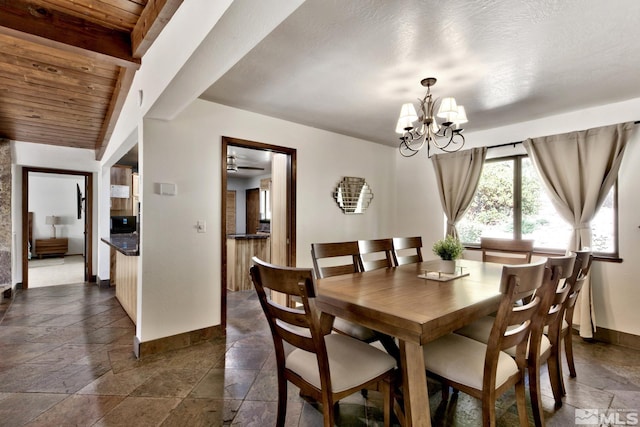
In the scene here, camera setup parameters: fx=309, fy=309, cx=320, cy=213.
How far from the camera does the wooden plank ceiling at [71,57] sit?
70.0 inches

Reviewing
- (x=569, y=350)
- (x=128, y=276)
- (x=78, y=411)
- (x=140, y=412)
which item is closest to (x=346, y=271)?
(x=140, y=412)

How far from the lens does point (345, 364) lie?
1.52 meters

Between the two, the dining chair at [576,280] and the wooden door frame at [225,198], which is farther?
the wooden door frame at [225,198]

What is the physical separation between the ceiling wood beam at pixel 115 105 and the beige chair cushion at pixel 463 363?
2.90m

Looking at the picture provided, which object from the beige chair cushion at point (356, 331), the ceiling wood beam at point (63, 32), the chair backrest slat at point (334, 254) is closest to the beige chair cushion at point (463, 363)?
the beige chair cushion at point (356, 331)

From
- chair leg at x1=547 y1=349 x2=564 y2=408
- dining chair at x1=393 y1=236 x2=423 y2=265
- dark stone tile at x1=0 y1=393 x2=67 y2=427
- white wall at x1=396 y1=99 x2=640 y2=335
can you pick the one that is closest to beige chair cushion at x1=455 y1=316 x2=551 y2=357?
chair leg at x1=547 y1=349 x2=564 y2=408

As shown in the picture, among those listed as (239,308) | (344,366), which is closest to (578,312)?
(344,366)

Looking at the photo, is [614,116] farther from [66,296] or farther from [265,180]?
[66,296]

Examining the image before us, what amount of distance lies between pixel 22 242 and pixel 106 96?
3.45 m

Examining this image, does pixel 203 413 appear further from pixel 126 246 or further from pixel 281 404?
pixel 126 246

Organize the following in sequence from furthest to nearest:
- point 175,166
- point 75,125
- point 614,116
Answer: point 75,125
point 614,116
point 175,166

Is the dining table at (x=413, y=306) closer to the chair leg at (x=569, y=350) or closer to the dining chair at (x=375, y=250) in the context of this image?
the dining chair at (x=375, y=250)

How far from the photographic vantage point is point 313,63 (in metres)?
2.22

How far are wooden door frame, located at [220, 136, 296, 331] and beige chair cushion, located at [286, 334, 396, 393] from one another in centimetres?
166
